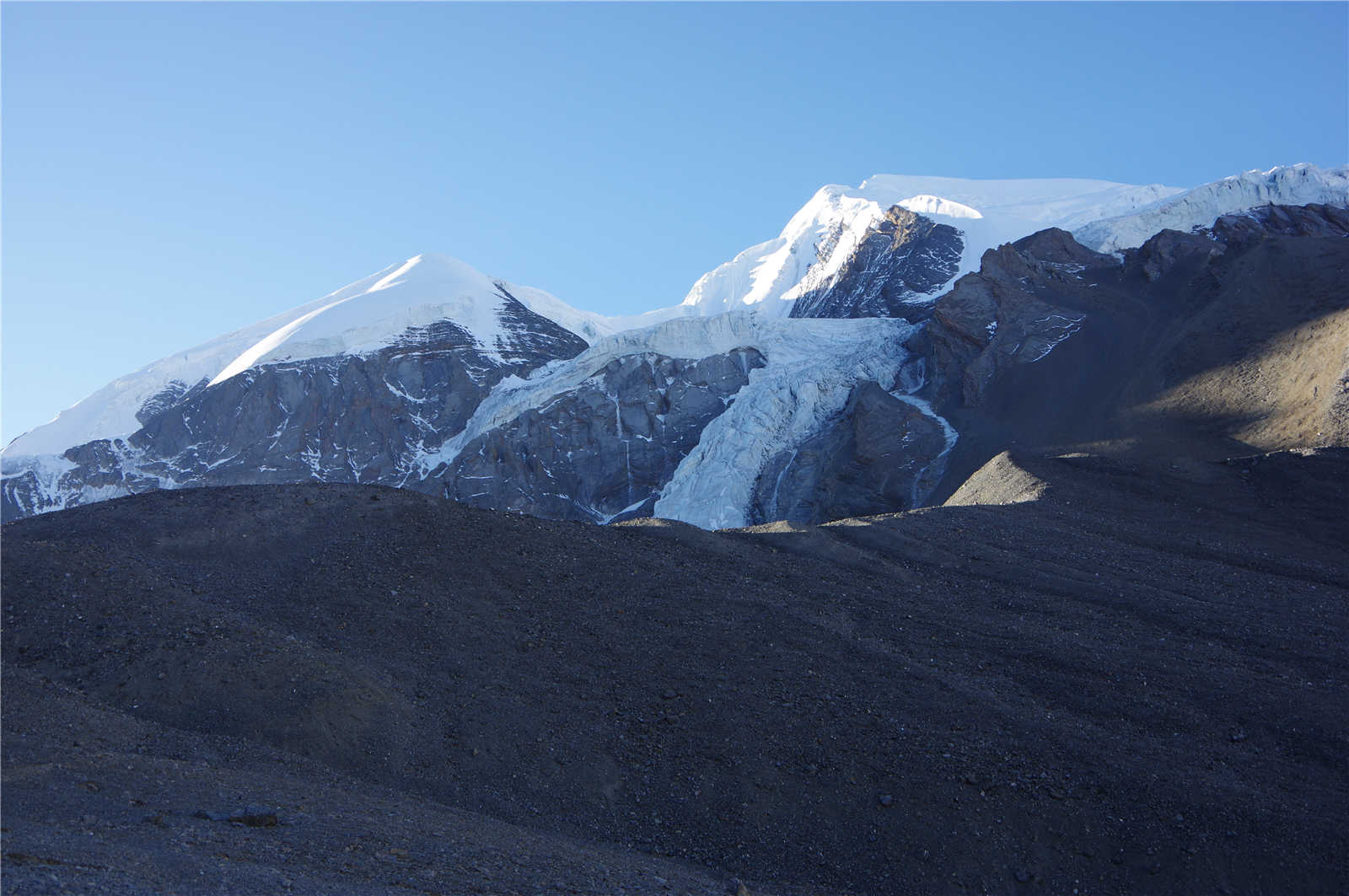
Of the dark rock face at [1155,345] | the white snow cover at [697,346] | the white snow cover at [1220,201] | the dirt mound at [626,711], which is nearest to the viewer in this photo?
the dirt mound at [626,711]

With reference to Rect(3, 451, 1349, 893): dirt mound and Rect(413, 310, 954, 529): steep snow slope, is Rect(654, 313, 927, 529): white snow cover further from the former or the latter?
Rect(3, 451, 1349, 893): dirt mound

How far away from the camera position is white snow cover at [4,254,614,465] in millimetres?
84438

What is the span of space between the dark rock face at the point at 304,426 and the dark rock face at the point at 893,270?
27.2 metres

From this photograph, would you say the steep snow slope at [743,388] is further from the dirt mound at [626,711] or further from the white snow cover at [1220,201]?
the dirt mound at [626,711]

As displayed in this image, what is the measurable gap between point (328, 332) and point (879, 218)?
49501 millimetres

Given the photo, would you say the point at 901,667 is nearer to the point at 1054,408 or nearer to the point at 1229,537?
the point at 1229,537

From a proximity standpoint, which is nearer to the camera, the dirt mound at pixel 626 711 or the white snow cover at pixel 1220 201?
the dirt mound at pixel 626 711

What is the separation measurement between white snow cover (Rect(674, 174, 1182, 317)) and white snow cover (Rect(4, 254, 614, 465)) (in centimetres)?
2448

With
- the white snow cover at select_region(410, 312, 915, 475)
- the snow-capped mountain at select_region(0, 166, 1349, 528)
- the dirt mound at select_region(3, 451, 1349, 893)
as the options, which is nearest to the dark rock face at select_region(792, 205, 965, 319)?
the snow-capped mountain at select_region(0, 166, 1349, 528)

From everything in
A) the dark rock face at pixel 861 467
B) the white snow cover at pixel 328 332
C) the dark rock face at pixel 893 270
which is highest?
the white snow cover at pixel 328 332

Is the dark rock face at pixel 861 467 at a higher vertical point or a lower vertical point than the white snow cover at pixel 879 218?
lower

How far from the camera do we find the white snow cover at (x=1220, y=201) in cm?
7731

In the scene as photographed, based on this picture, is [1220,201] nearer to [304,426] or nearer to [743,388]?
[743,388]

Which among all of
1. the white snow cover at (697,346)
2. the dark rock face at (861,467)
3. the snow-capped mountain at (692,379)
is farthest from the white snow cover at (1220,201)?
the dark rock face at (861,467)
